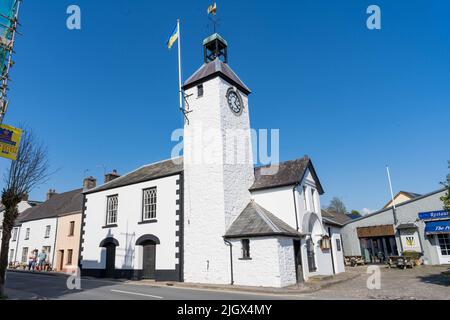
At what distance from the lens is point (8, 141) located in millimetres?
11055

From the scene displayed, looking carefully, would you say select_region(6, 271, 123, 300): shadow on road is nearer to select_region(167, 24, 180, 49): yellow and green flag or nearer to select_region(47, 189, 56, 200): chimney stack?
select_region(167, 24, 180, 49): yellow and green flag

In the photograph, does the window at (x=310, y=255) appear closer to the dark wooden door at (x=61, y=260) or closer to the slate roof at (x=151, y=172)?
Answer: the slate roof at (x=151, y=172)

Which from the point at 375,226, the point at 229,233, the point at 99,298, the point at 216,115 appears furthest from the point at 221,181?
the point at 375,226

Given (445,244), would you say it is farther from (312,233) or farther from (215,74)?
(215,74)

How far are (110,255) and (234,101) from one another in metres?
14.2

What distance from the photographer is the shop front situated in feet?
84.9

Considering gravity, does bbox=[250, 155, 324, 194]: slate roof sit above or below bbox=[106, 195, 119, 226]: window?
above

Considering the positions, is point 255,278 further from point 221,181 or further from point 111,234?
point 111,234

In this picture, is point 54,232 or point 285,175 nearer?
point 285,175

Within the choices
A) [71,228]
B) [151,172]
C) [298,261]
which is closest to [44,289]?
[151,172]

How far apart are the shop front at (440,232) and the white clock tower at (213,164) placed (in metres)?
17.4

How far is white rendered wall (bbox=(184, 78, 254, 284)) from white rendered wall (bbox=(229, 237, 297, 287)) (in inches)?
34.0

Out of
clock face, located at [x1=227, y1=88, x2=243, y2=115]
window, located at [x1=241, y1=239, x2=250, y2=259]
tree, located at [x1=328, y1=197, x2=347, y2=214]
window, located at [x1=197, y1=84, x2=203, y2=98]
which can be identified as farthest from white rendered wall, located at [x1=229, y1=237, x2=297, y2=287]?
tree, located at [x1=328, y1=197, x2=347, y2=214]

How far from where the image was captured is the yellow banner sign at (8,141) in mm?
10844
